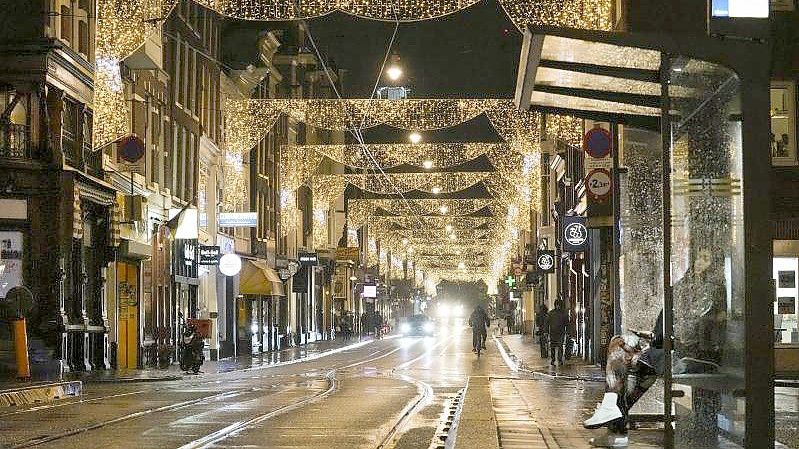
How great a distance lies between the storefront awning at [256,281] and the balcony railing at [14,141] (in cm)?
2509

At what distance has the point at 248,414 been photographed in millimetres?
20297

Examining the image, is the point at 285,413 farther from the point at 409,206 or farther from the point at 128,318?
the point at 409,206

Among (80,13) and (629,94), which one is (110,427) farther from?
(80,13)

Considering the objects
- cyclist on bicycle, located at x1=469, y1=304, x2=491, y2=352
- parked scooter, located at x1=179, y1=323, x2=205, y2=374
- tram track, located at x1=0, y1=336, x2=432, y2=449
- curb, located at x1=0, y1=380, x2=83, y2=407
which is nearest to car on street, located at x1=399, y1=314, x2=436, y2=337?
cyclist on bicycle, located at x1=469, y1=304, x2=491, y2=352

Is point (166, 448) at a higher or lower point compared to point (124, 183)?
lower

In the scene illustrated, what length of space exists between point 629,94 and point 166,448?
6.28m

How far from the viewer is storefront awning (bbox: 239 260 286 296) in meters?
58.3

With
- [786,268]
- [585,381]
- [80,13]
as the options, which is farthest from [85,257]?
[786,268]

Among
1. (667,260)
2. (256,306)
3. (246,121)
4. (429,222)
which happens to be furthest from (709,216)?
(429,222)

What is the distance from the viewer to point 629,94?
1477 centimetres

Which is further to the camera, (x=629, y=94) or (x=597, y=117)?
(x=597, y=117)

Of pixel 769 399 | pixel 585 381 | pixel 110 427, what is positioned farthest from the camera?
pixel 585 381

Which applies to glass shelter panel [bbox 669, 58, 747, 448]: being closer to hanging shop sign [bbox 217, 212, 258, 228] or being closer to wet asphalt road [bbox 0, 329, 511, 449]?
wet asphalt road [bbox 0, 329, 511, 449]

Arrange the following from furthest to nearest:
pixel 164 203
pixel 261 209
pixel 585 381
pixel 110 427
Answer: pixel 261 209, pixel 164 203, pixel 585 381, pixel 110 427
